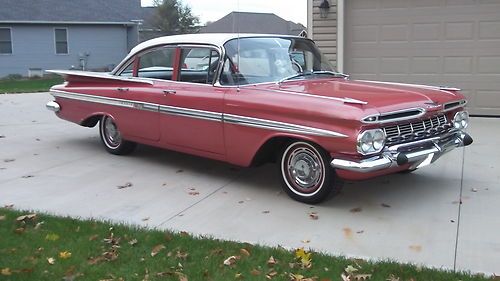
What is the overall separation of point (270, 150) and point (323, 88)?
83 cm

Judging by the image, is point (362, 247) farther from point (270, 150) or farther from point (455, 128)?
point (455, 128)

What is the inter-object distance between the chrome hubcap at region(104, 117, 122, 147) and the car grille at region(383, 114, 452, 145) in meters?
3.96

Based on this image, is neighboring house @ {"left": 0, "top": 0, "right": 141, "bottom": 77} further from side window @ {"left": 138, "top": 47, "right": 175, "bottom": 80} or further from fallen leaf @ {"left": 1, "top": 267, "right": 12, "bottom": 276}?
fallen leaf @ {"left": 1, "top": 267, "right": 12, "bottom": 276}

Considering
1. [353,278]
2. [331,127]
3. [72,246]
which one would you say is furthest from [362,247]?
[72,246]

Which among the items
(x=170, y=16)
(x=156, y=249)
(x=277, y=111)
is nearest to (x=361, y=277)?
(x=156, y=249)

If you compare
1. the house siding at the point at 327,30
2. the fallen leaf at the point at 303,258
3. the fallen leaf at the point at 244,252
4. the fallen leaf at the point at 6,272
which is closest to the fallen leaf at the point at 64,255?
the fallen leaf at the point at 6,272

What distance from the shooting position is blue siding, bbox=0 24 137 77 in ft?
96.1

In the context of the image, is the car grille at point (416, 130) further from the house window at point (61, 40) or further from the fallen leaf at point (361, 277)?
the house window at point (61, 40)

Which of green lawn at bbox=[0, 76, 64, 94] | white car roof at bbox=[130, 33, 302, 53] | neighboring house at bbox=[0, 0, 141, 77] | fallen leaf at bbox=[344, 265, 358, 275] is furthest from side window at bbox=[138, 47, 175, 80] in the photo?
neighboring house at bbox=[0, 0, 141, 77]

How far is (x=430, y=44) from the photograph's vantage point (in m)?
10.5

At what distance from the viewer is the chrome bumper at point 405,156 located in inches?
198

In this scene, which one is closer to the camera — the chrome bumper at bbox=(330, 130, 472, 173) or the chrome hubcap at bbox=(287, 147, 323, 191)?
the chrome bumper at bbox=(330, 130, 472, 173)

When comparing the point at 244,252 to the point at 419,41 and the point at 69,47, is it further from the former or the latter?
the point at 69,47

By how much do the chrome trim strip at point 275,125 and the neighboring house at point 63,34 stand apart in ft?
85.0
